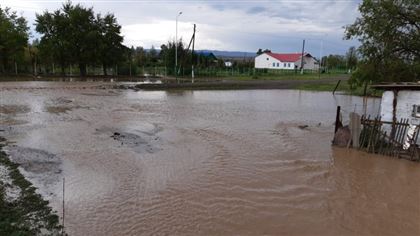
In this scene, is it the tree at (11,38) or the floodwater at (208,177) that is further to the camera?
the tree at (11,38)

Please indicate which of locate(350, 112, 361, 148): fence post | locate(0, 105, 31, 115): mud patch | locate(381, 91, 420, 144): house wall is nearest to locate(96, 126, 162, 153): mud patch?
locate(350, 112, 361, 148): fence post

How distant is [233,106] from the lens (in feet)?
95.8

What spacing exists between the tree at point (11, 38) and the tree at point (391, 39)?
49.0 m

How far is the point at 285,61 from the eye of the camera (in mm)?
100562

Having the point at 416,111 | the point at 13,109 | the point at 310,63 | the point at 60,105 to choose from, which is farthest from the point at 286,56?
the point at 416,111

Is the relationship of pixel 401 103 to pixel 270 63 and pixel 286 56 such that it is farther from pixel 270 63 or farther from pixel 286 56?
pixel 286 56

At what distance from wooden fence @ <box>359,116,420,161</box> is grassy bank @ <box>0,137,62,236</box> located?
11.0 metres

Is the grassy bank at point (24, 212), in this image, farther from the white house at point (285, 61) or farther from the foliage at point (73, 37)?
the white house at point (285, 61)

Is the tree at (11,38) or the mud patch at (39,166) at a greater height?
the tree at (11,38)

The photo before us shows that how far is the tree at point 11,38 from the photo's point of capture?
180ft

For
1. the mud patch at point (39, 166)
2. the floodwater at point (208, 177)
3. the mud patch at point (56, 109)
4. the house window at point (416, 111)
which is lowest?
the floodwater at point (208, 177)

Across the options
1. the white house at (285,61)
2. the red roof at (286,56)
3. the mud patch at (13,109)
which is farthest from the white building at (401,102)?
the red roof at (286,56)

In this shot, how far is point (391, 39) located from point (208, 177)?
13.4m

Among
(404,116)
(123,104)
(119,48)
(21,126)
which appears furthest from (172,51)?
(404,116)
